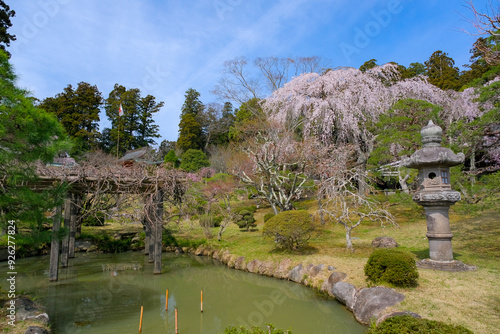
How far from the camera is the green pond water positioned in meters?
5.93

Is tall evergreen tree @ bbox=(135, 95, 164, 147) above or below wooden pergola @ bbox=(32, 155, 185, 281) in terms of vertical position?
above

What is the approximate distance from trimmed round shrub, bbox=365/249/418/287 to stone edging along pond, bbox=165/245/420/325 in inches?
16.4

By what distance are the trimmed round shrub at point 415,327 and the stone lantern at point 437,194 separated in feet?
14.4

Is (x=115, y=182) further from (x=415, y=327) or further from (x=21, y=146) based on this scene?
(x=415, y=327)

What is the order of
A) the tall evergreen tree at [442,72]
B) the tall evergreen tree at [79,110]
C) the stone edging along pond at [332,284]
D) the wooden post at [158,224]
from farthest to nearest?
1. the tall evergreen tree at [79,110]
2. the tall evergreen tree at [442,72]
3. the wooden post at [158,224]
4. the stone edging along pond at [332,284]

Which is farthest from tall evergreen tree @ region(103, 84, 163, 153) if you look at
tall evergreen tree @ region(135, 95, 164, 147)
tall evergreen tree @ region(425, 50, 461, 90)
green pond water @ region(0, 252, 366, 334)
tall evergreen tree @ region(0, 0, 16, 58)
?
tall evergreen tree @ region(425, 50, 461, 90)

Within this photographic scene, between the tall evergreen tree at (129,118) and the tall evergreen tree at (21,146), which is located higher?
the tall evergreen tree at (129,118)

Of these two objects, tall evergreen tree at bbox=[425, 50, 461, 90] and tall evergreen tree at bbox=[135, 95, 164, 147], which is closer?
tall evergreen tree at bbox=[425, 50, 461, 90]

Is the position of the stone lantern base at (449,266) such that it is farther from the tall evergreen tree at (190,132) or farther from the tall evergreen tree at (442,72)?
the tall evergreen tree at (190,132)

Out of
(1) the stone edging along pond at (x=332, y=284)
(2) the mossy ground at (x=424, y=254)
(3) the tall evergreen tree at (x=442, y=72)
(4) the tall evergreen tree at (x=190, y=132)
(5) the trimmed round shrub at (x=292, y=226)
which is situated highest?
(3) the tall evergreen tree at (x=442, y=72)

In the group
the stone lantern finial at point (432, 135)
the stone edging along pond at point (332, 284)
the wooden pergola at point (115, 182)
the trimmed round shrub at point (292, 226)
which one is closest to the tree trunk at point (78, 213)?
the wooden pergola at point (115, 182)

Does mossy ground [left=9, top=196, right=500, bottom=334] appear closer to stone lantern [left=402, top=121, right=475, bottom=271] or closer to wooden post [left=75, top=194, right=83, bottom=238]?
stone lantern [left=402, top=121, right=475, bottom=271]

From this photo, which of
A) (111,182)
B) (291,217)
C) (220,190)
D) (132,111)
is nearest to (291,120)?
(220,190)

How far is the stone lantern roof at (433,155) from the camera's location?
6977 mm
